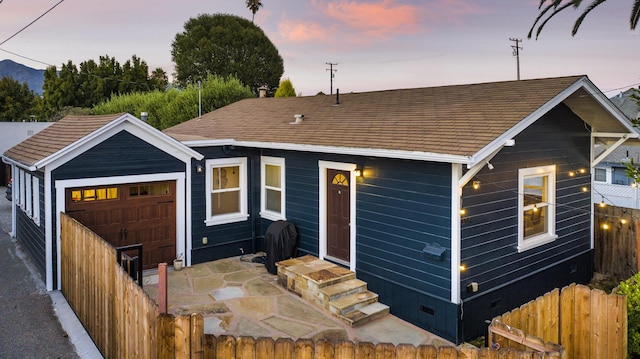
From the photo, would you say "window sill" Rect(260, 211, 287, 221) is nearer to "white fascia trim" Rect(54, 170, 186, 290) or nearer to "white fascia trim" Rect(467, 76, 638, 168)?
"white fascia trim" Rect(54, 170, 186, 290)

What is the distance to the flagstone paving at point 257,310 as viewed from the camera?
7.03 meters

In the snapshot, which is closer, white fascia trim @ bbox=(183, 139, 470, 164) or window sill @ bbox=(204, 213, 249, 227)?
white fascia trim @ bbox=(183, 139, 470, 164)

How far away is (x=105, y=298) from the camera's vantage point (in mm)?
5723

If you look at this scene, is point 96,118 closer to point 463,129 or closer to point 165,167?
point 165,167

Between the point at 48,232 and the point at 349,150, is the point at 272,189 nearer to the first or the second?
the point at 349,150

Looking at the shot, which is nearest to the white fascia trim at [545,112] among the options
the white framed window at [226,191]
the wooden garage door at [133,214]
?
the white framed window at [226,191]

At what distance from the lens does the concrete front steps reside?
302 inches

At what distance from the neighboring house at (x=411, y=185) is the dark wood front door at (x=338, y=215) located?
0.12ft

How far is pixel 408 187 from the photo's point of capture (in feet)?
25.1

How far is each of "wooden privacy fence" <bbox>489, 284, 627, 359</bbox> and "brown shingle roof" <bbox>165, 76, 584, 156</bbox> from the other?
7.50 ft

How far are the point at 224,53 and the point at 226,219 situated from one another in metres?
39.5

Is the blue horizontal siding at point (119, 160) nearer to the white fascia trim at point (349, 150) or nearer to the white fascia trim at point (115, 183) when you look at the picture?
the white fascia trim at point (115, 183)

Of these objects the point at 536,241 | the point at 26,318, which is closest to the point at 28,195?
the point at 26,318

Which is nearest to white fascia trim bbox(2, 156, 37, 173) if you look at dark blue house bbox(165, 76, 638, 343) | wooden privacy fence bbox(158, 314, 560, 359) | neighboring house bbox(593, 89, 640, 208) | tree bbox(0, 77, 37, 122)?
dark blue house bbox(165, 76, 638, 343)
